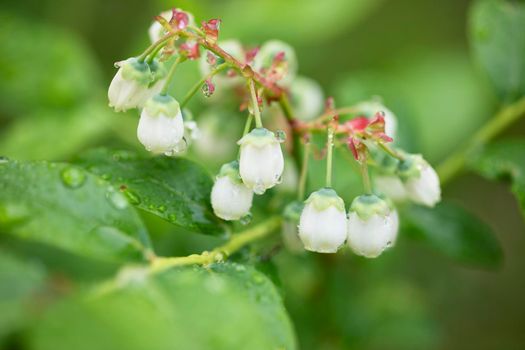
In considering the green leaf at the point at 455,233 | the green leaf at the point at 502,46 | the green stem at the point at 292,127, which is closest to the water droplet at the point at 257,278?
the green stem at the point at 292,127

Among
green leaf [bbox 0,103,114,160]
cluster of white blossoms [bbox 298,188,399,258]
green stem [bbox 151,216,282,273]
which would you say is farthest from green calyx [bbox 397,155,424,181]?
green leaf [bbox 0,103,114,160]

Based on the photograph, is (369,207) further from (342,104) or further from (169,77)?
(342,104)

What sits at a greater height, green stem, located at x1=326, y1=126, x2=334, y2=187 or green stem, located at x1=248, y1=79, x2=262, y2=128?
green stem, located at x1=248, y1=79, x2=262, y2=128

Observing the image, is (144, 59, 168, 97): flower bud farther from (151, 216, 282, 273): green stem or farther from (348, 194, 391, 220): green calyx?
(348, 194, 391, 220): green calyx

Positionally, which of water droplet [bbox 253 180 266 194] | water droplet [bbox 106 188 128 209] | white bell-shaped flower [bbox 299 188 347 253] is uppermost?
water droplet [bbox 106 188 128 209]

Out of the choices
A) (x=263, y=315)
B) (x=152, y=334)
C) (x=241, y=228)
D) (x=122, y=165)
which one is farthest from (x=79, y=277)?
(x=152, y=334)

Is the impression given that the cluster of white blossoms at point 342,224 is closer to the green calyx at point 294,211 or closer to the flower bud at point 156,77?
the green calyx at point 294,211

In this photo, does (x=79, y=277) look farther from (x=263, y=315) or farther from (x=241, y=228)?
(x=263, y=315)
